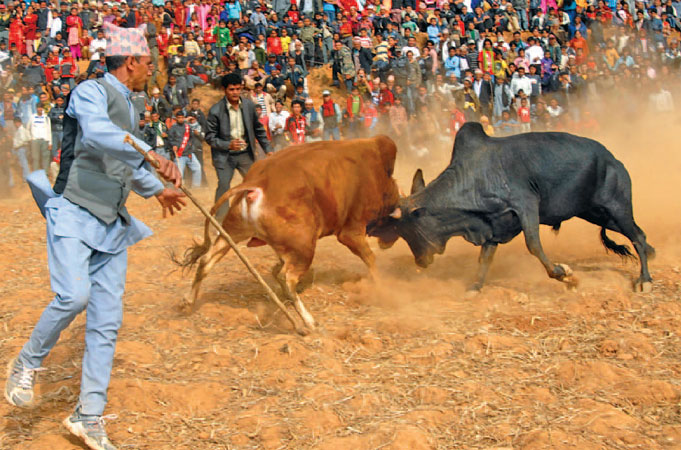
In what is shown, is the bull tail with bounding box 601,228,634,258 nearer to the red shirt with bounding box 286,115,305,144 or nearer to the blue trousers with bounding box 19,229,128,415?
the blue trousers with bounding box 19,229,128,415

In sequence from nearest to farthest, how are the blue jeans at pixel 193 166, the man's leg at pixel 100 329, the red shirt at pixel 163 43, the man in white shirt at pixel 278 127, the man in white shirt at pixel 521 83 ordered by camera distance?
the man's leg at pixel 100 329, the blue jeans at pixel 193 166, the man in white shirt at pixel 278 127, the man in white shirt at pixel 521 83, the red shirt at pixel 163 43

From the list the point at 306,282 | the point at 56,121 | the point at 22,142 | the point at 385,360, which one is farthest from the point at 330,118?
the point at 385,360

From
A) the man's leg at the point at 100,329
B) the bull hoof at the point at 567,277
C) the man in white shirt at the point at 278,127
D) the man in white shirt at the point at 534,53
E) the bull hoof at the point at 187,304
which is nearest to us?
the man's leg at the point at 100,329

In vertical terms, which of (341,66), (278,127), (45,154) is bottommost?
(45,154)

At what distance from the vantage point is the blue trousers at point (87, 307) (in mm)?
4043

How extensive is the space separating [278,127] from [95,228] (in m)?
11.6

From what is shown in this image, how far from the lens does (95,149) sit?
4172mm

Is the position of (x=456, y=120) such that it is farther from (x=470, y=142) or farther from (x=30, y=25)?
(x=30, y=25)

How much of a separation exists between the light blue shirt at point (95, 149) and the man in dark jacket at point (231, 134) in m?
5.05

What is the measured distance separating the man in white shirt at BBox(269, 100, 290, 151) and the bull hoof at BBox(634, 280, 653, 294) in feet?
30.3

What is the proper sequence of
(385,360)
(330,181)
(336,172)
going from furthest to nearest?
1. (336,172)
2. (330,181)
3. (385,360)

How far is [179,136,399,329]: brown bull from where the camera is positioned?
639cm

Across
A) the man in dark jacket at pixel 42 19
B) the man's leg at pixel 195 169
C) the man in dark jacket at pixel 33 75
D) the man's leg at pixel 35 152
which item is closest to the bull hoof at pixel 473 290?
the man's leg at pixel 195 169

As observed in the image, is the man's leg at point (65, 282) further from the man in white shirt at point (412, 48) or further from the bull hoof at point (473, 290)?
the man in white shirt at point (412, 48)
